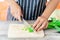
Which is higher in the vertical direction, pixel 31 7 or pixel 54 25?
pixel 31 7

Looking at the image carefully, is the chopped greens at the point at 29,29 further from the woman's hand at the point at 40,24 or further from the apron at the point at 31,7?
the apron at the point at 31,7

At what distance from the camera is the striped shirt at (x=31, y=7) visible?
4.13 feet

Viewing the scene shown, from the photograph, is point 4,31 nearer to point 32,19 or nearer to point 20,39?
point 20,39

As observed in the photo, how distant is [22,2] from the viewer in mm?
1266

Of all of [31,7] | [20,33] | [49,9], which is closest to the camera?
[20,33]

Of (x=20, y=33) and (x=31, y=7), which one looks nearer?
(x=20, y=33)

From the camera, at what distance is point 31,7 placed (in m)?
1.27

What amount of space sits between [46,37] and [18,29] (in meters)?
0.19

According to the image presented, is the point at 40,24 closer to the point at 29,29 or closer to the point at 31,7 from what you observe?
the point at 29,29

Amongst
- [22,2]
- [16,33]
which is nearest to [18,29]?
[16,33]

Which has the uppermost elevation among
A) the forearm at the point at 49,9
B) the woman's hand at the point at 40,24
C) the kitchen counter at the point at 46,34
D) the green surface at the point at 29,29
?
the forearm at the point at 49,9

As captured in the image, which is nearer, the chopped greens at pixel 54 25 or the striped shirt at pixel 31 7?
the chopped greens at pixel 54 25

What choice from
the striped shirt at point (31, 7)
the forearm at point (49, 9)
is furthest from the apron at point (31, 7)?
the forearm at point (49, 9)

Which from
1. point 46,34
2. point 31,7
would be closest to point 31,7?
point 31,7
